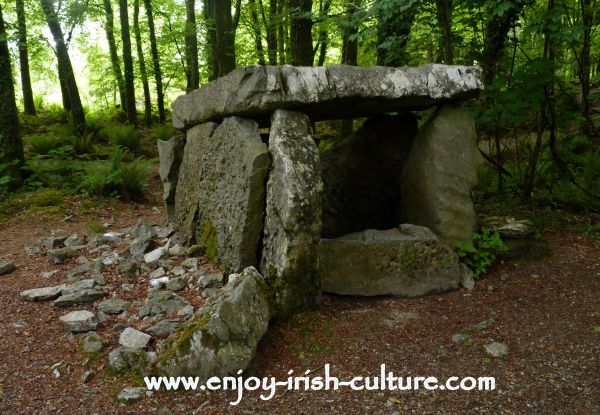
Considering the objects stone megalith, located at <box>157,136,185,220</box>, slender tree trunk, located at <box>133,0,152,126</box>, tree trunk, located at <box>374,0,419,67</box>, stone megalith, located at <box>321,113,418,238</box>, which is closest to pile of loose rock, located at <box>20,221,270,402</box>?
stone megalith, located at <box>157,136,185,220</box>

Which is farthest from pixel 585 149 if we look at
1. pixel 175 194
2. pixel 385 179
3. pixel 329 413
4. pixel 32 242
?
pixel 32 242

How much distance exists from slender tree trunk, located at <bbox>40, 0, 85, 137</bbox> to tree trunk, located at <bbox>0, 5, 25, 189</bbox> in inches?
80.6

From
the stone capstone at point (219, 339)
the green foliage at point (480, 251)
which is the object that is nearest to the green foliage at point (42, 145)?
the stone capstone at point (219, 339)

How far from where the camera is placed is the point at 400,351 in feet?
10.7

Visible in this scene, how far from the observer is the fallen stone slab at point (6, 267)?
4.53m

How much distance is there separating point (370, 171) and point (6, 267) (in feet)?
13.0

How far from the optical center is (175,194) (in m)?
5.53

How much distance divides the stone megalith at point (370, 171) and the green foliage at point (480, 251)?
89cm

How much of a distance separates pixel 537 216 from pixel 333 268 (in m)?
2.99

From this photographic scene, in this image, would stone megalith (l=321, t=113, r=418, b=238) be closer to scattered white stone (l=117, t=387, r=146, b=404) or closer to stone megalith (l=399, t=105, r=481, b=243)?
stone megalith (l=399, t=105, r=481, b=243)

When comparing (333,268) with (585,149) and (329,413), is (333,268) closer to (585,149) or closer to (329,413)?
(329,413)

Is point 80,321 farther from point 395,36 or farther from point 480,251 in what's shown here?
point 395,36

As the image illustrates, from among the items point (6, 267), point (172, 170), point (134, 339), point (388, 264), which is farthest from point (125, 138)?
point (134, 339)

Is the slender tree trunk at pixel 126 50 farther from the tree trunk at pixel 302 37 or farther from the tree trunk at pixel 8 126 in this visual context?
the tree trunk at pixel 302 37
